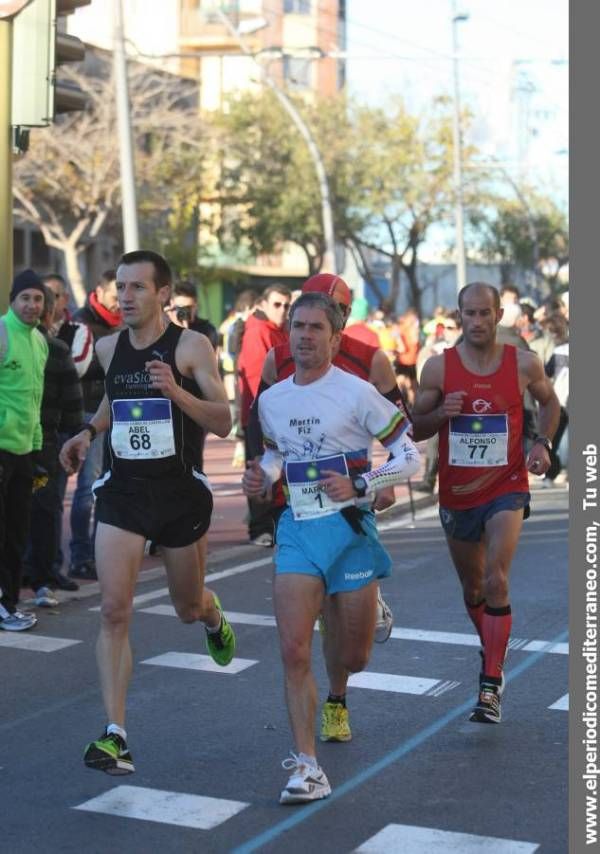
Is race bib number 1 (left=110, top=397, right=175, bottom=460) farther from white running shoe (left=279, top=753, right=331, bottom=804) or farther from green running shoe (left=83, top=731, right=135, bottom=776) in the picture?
white running shoe (left=279, top=753, right=331, bottom=804)

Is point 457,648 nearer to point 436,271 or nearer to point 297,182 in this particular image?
point 297,182

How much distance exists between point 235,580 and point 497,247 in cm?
5876

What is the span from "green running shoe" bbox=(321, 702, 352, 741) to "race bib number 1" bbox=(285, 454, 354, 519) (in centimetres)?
104

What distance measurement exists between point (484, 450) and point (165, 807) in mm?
2307

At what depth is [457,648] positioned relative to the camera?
29.9 ft

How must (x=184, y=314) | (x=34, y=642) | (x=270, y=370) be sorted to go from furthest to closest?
1. (x=184, y=314)
2. (x=34, y=642)
3. (x=270, y=370)

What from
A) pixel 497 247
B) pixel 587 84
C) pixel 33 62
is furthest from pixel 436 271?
pixel 587 84

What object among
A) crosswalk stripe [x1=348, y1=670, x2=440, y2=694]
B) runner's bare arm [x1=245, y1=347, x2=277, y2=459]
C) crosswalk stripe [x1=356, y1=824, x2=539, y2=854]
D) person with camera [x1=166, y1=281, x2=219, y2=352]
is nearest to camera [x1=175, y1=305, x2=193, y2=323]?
person with camera [x1=166, y1=281, x2=219, y2=352]

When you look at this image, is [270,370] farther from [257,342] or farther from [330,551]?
[257,342]

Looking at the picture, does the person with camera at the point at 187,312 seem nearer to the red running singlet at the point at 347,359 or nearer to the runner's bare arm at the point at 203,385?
the red running singlet at the point at 347,359

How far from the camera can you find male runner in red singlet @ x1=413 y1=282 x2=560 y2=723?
7352 millimetres

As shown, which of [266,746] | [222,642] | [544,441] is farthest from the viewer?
[222,642]

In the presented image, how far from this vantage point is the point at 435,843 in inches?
220

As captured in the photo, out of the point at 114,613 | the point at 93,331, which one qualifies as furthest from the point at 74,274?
the point at 114,613
